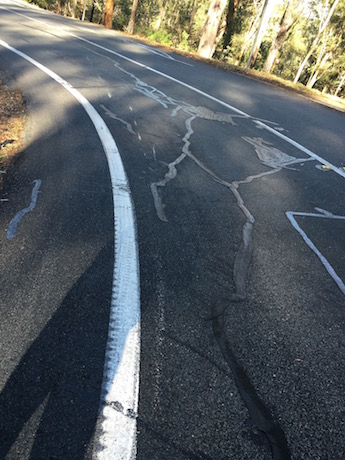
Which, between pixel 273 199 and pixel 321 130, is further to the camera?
pixel 321 130

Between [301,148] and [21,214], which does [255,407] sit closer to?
[21,214]

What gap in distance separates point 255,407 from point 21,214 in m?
2.53

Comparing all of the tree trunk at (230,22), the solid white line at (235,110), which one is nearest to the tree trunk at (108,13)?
the tree trunk at (230,22)

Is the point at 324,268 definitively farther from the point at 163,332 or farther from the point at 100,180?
the point at 100,180

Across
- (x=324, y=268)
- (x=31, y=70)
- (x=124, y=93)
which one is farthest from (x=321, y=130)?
(x=31, y=70)

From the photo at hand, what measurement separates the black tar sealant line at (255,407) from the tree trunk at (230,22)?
26.3 metres

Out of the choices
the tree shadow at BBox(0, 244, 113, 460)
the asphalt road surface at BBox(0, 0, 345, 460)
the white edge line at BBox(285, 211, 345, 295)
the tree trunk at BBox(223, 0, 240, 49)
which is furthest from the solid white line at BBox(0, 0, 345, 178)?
the tree trunk at BBox(223, 0, 240, 49)

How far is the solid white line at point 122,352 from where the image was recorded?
1.58 meters

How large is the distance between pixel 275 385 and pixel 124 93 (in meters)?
7.13

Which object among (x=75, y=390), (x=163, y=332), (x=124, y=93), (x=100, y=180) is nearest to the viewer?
(x=75, y=390)

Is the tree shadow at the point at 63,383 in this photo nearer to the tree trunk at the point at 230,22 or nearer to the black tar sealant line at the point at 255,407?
the black tar sealant line at the point at 255,407

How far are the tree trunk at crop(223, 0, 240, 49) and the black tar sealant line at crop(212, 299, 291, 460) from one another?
86.4ft

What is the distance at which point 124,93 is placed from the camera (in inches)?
302

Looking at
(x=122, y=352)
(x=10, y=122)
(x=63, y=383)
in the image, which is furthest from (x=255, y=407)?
(x=10, y=122)
